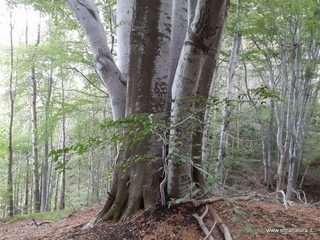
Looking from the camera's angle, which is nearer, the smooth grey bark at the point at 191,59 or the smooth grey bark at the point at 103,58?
the smooth grey bark at the point at 191,59

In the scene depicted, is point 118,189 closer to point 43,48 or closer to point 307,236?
point 307,236

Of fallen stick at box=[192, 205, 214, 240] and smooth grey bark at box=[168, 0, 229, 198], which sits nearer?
smooth grey bark at box=[168, 0, 229, 198]

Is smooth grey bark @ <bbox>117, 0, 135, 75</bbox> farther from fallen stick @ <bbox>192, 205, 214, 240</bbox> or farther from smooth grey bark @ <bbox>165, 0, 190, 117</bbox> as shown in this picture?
fallen stick @ <bbox>192, 205, 214, 240</bbox>

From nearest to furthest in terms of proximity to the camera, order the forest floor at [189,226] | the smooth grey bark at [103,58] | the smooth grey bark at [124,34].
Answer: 1. the forest floor at [189,226]
2. the smooth grey bark at [103,58]
3. the smooth grey bark at [124,34]

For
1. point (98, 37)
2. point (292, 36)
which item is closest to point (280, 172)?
point (292, 36)

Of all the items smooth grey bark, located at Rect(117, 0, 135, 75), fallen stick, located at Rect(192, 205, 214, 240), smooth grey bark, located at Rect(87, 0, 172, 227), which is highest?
smooth grey bark, located at Rect(117, 0, 135, 75)

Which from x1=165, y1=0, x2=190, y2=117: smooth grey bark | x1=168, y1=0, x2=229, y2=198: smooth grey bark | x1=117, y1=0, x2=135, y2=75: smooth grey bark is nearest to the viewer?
x1=168, y1=0, x2=229, y2=198: smooth grey bark

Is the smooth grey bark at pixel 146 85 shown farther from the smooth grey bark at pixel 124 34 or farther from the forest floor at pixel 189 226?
the smooth grey bark at pixel 124 34

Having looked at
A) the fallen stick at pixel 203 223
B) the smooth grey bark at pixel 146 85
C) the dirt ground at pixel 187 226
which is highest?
the smooth grey bark at pixel 146 85

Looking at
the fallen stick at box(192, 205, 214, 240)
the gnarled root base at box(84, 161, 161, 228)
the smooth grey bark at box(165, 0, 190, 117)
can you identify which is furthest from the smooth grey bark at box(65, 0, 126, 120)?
the fallen stick at box(192, 205, 214, 240)

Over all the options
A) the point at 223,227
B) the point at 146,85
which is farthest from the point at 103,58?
the point at 223,227

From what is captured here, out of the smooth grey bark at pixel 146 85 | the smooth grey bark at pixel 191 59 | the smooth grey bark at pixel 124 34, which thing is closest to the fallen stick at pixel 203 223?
the smooth grey bark at pixel 191 59

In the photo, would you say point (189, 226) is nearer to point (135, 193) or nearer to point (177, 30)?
point (135, 193)

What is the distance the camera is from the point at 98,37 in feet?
11.7
